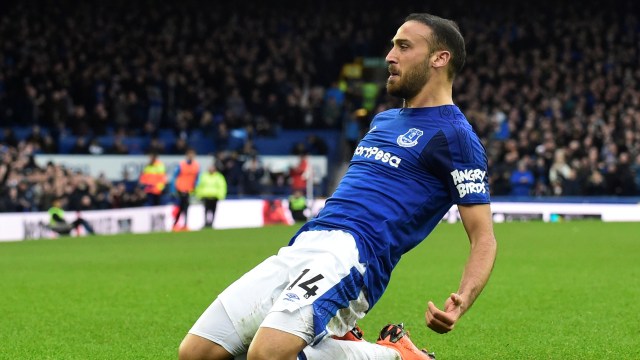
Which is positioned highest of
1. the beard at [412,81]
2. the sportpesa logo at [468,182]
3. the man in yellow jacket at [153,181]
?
the beard at [412,81]

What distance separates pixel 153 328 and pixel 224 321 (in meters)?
4.23

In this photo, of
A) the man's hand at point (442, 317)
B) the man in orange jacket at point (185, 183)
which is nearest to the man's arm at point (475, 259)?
the man's hand at point (442, 317)

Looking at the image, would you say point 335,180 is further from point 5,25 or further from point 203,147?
point 5,25

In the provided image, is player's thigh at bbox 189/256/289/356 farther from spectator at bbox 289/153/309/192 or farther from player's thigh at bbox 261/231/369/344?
spectator at bbox 289/153/309/192

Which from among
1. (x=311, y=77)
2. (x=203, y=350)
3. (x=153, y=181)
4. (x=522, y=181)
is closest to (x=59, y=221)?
(x=153, y=181)

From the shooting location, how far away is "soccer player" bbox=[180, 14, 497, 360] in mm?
4512

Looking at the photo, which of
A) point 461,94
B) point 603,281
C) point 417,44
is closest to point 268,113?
point 461,94

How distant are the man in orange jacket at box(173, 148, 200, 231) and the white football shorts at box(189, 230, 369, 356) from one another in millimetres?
20028

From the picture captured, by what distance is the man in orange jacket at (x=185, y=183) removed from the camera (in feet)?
80.9

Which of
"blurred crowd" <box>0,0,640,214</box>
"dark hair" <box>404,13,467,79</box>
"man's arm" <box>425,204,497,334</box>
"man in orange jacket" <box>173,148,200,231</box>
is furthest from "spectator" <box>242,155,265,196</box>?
"man's arm" <box>425,204,497,334</box>

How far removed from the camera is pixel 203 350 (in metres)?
4.71

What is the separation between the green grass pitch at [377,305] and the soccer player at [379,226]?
277cm

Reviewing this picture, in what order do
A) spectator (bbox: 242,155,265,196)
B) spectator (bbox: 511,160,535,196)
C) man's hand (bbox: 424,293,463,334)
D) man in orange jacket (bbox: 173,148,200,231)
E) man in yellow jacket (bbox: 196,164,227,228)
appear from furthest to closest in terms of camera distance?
spectator (bbox: 242,155,265,196)
spectator (bbox: 511,160,535,196)
man in yellow jacket (bbox: 196,164,227,228)
man in orange jacket (bbox: 173,148,200,231)
man's hand (bbox: 424,293,463,334)

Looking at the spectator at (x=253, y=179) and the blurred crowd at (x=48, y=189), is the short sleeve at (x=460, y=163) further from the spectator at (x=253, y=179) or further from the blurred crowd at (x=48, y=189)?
the spectator at (x=253, y=179)
